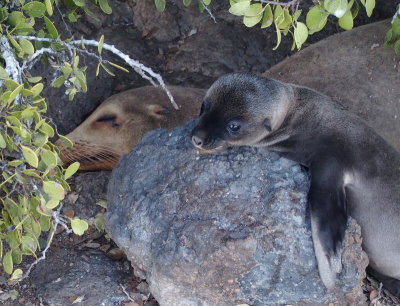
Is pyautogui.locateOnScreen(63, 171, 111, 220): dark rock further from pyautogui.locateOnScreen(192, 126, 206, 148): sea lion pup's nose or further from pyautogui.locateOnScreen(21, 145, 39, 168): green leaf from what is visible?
pyautogui.locateOnScreen(21, 145, 39, 168): green leaf

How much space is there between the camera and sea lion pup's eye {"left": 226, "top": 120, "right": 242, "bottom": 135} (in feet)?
10.2

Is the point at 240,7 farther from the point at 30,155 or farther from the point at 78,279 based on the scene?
the point at 78,279

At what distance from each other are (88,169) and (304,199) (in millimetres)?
1672

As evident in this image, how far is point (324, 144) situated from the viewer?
125 inches

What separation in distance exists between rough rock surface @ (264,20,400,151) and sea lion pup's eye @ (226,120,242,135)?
49.3 inches

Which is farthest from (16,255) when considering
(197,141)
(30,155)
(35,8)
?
(35,8)

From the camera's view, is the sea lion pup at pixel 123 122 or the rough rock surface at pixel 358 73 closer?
the rough rock surface at pixel 358 73

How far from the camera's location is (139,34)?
482 cm

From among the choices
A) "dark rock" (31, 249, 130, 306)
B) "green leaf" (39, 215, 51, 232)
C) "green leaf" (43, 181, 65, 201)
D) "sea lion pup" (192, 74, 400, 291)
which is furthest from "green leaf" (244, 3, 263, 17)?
"dark rock" (31, 249, 130, 306)

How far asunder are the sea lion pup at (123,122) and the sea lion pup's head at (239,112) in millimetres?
1074

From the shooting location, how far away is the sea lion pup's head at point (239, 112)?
3049 millimetres

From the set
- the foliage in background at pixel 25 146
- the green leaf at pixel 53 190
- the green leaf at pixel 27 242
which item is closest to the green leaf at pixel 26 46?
the foliage in background at pixel 25 146

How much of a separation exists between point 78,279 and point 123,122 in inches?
52.4

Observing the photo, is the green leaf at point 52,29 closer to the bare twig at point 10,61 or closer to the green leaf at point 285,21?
the bare twig at point 10,61
